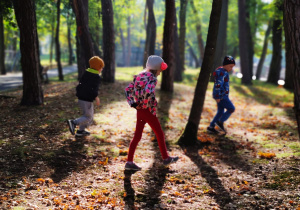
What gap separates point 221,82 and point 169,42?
616 centimetres

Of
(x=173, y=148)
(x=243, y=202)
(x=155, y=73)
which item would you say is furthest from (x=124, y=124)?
(x=243, y=202)

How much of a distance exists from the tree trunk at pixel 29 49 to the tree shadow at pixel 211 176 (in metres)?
5.25

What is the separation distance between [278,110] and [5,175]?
11248mm

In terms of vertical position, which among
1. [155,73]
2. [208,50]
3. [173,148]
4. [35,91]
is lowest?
[173,148]

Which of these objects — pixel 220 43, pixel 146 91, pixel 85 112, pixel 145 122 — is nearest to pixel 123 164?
pixel 145 122

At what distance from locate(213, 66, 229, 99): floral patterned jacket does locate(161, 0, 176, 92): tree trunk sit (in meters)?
4.94

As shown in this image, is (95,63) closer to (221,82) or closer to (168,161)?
(168,161)

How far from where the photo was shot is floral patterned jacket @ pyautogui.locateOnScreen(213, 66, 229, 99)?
7.28m

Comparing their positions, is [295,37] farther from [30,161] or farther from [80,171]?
[30,161]

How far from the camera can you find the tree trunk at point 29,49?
8.54 metres

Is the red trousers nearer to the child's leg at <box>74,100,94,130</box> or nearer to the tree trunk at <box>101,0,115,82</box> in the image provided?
the child's leg at <box>74,100,94,130</box>

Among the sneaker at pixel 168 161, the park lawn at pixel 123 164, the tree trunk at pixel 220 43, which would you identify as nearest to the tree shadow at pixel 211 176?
the park lawn at pixel 123 164

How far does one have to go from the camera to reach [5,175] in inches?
182

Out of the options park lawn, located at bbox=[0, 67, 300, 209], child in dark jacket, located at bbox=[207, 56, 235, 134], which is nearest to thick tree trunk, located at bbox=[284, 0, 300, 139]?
park lawn, located at bbox=[0, 67, 300, 209]
